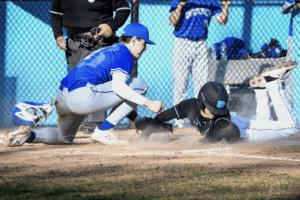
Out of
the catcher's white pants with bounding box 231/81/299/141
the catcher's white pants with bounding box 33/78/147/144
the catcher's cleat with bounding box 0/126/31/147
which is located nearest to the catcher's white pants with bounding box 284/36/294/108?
the catcher's white pants with bounding box 231/81/299/141

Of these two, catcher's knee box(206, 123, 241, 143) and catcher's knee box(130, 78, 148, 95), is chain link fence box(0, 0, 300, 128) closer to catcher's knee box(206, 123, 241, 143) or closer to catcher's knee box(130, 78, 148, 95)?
catcher's knee box(206, 123, 241, 143)

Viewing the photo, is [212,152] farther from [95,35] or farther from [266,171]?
[95,35]

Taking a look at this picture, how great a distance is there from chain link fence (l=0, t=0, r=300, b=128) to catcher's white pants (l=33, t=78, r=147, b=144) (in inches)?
119

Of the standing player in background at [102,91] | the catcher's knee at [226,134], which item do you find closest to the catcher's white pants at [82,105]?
the standing player in background at [102,91]

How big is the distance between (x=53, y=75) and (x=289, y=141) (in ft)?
14.8

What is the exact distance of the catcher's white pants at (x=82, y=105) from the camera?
11.1 feet

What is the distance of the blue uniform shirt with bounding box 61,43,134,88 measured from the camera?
11.3 feet

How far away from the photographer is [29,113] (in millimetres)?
3477

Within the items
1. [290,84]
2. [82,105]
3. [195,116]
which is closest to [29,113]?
[82,105]

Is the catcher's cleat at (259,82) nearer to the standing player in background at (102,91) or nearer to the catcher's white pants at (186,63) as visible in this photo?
the catcher's white pants at (186,63)

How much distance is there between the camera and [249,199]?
1.84 metres

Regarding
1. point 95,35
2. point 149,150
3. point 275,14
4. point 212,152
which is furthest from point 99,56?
point 275,14

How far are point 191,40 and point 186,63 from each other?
34cm

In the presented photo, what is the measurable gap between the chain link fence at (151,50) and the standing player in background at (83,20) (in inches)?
93.8
